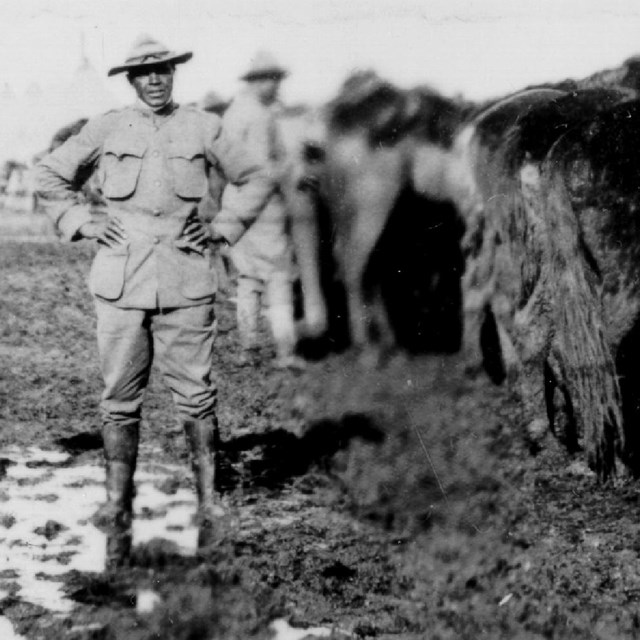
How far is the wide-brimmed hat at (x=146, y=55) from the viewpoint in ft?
12.8

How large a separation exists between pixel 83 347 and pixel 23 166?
159 cm

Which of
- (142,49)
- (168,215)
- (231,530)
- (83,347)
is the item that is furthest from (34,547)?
(83,347)

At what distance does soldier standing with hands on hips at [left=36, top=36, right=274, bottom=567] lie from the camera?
4.02 metres

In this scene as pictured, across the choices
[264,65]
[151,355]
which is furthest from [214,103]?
[151,355]

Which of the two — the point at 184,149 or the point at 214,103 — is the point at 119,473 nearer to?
the point at 184,149

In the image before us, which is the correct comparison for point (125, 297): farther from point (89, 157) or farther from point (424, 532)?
point (424, 532)

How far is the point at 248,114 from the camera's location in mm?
4660

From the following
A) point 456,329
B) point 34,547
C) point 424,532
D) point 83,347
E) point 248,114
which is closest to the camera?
point 34,547

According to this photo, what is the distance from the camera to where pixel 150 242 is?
4.03 m

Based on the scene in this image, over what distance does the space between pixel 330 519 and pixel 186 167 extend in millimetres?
1635

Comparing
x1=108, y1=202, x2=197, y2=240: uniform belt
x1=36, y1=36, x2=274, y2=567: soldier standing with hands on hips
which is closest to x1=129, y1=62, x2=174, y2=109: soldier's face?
x1=36, y1=36, x2=274, y2=567: soldier standing with hands on hips

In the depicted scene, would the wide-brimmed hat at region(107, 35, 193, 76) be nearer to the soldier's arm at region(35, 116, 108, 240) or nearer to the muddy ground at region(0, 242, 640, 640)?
the soldier's arm at region(35, 116, 108, 240)

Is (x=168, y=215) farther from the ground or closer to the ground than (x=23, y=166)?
closer to the ground

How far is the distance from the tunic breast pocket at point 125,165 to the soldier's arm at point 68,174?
110 mm
